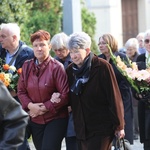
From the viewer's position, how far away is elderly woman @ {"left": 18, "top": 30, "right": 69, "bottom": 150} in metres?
6.69

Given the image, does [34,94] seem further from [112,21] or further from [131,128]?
[112,21]

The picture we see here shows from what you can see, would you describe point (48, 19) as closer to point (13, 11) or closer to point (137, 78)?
point (13, 11)

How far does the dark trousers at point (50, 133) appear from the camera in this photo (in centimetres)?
668

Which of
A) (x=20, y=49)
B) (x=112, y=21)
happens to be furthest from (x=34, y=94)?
(x=112, y=21)

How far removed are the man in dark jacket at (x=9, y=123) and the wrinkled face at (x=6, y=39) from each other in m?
4.32

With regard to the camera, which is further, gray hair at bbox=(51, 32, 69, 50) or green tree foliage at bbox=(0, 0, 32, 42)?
green tree foliage at bbox=(0, 0, 32, 42)

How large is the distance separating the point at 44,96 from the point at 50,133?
1.28 feet

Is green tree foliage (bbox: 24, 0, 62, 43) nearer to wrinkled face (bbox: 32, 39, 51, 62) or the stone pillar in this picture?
the stone pillar

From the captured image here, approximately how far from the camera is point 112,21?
84.3 ft

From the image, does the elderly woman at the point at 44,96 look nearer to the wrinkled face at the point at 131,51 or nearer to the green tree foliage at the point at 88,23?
the wrinkled face at the point at 131,51

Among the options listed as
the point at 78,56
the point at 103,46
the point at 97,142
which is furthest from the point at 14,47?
the point at 97,142

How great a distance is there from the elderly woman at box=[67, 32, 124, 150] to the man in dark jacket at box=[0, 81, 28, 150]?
283 cm

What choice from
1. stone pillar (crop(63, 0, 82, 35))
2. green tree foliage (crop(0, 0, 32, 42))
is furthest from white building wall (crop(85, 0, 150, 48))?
stone pillar (crop(63, 0, 82, 35))

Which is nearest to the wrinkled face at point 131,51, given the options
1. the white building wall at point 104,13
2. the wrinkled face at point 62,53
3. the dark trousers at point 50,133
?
the wrinkled face at point 62,53
